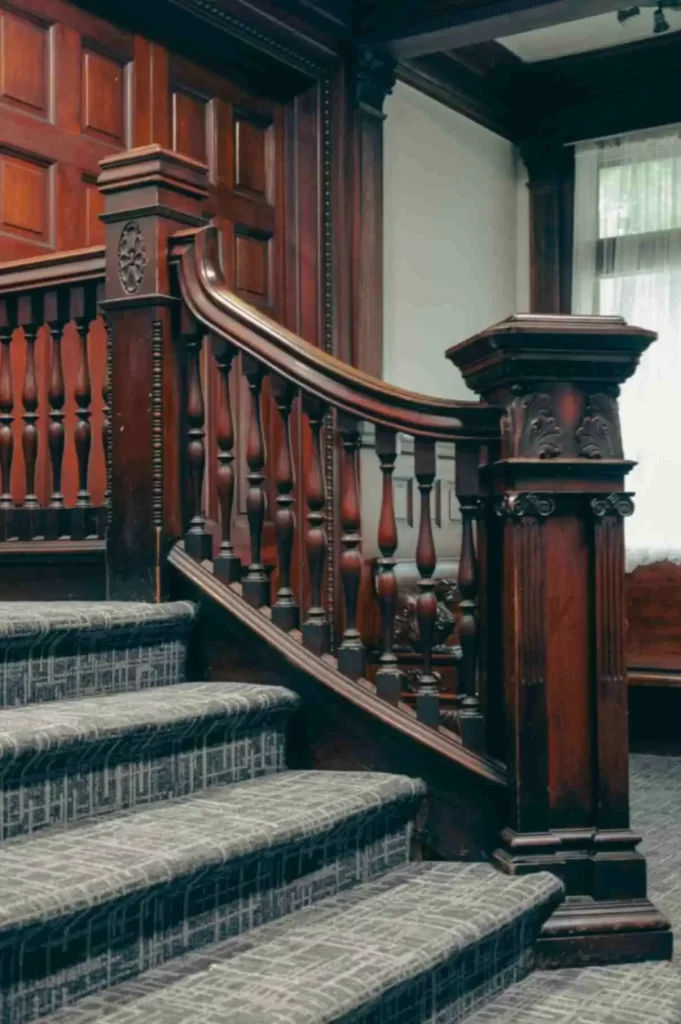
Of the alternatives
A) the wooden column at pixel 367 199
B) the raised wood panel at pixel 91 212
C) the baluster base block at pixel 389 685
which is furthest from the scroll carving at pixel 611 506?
the wooden column at pixel 367 199

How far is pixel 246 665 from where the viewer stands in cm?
245

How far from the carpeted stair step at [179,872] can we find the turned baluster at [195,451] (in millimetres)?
540

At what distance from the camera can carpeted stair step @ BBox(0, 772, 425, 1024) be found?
1502mm

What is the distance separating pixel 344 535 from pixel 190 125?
2.29 m

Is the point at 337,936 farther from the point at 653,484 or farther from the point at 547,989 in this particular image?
the point at 653,484

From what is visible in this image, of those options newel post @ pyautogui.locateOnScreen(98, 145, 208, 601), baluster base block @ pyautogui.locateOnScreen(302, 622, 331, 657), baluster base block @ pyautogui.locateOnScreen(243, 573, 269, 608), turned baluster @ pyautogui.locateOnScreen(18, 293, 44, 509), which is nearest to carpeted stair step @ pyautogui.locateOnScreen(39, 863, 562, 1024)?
baluster base block @ pyautogui.locateOnScreen(302, 622, 331, 657)

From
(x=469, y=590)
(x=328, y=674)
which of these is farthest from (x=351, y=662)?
(x=469, y=590)

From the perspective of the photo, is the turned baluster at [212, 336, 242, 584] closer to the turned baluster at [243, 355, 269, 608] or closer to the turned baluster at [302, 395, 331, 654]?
the turned baluster at [243, 355, 269, 608]

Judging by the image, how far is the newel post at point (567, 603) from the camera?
2.12m

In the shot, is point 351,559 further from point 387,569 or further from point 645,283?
point 645,283

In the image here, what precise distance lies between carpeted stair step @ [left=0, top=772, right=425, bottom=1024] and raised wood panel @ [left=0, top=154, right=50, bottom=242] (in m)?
1.99

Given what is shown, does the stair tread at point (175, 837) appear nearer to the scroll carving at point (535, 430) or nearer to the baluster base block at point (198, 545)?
the baluster base block at point (198, 545)

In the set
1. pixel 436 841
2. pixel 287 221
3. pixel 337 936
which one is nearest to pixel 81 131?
pixel 287 221

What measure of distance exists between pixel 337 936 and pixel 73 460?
2204 mm
